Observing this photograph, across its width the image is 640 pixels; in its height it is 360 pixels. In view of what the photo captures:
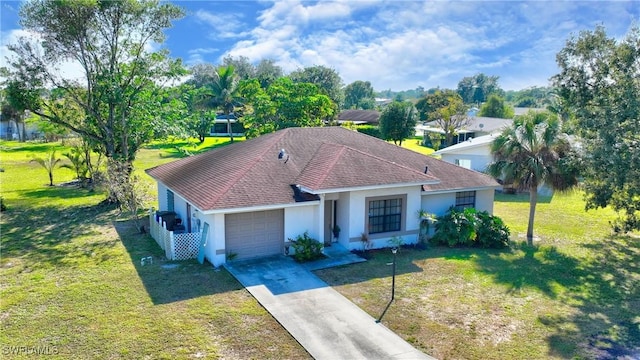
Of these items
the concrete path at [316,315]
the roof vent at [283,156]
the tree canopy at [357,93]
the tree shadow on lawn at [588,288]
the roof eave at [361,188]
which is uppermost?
the tree canopy at [357,93]

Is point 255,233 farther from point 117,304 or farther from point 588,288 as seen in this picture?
point 588,288

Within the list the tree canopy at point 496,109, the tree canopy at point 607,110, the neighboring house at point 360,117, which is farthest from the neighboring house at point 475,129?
the tree canopy at point 607,110

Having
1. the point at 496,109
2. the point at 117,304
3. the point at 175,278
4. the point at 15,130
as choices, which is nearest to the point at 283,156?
the point at 175,278

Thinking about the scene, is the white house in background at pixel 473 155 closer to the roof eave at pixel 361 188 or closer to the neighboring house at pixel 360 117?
the roof eave at pixel 361 188

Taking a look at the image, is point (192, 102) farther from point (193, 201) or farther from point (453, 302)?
point (453, 302)

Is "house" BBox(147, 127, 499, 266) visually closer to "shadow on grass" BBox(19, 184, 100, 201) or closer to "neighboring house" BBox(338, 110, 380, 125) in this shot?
"shadow on grass" BBox(19, 184, 100, 201)

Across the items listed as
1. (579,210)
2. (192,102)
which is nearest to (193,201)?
(579,210)

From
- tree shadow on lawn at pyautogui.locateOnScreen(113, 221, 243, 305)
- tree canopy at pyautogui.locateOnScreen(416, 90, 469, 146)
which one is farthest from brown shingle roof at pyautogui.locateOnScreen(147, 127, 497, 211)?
tree canopy at pyautogui.locateOnScreen(416, 90, 469, 146)
